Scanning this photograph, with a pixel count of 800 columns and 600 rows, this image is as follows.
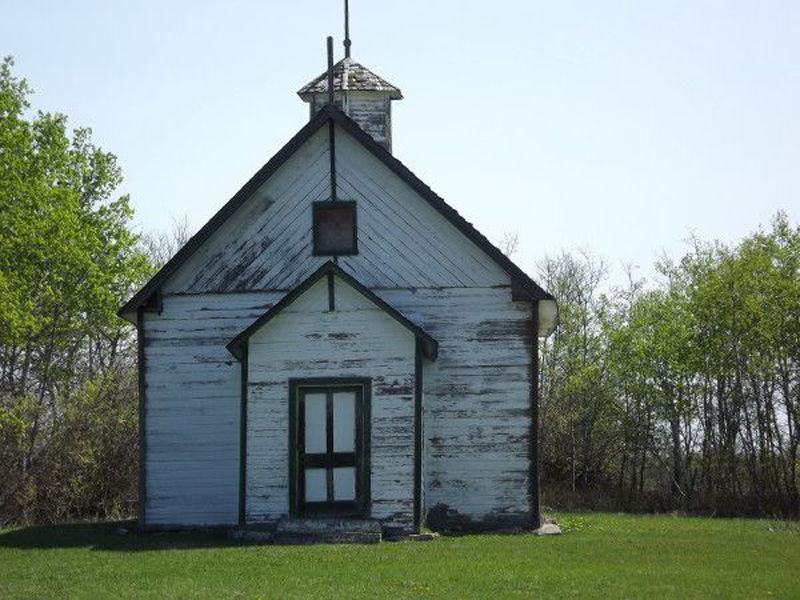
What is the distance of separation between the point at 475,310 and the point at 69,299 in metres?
15.4

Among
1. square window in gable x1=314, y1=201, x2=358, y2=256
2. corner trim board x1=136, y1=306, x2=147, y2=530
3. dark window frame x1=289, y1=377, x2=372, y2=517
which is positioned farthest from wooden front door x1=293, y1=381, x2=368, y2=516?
corner trim board x1=136, y1=306, x2=147, y2=530

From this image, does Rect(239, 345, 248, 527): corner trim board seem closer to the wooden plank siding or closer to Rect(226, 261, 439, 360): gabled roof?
Rect(226, 261, 439, 360): gabled roof

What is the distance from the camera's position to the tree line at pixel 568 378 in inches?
1157

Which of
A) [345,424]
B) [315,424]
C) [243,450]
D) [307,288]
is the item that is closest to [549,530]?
[345,424]

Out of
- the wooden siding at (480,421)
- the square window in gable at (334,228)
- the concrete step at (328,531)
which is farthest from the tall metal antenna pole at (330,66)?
the concrete step at (328,531)

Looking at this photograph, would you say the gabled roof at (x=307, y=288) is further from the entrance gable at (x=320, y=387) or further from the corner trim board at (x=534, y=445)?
the corner trim board at (x=534, y=445)

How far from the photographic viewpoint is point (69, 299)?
33156mm

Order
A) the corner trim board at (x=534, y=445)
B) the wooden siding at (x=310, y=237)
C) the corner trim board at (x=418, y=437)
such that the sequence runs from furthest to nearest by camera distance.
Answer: the wooden siding at (x=310, y=237) < the corner trim board at (x=534, y=445) < the corner trim board at (x=418, y=437)

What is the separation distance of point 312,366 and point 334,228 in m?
3.11

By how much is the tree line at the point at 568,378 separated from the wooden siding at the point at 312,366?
689 centimetres

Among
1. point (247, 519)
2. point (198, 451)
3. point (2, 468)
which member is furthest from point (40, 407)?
point (247, 519)

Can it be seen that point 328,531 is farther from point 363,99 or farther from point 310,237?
point 363,99

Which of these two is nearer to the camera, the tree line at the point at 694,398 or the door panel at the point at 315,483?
the door panel at the point at 315,483

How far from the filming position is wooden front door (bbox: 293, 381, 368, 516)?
2016 cm
